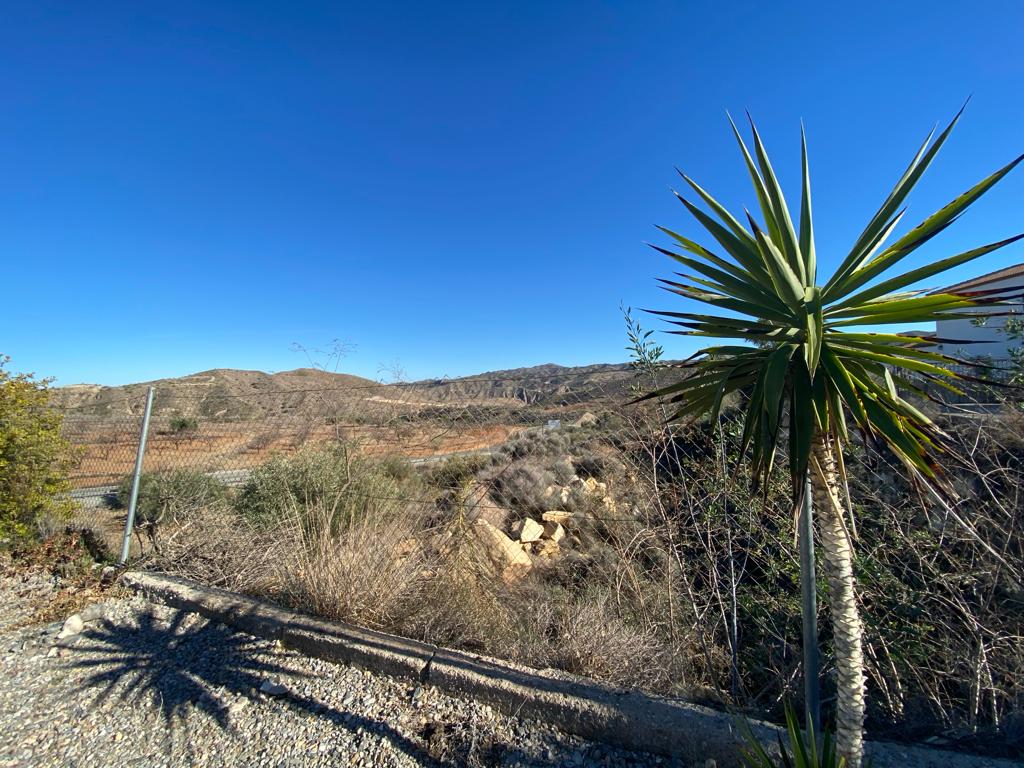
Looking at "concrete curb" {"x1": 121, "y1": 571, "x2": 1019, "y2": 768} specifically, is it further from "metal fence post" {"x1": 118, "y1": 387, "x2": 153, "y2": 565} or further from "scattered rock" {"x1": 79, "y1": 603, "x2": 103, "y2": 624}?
"metal fence post" {"x1": 118, "y1": 387, "x2": 153, "y2": 565}

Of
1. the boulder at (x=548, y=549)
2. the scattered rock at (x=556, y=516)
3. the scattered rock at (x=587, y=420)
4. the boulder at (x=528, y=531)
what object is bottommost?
the boulder at (x=548, y=549)

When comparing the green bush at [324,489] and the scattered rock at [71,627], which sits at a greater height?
the green bush at [324,489]

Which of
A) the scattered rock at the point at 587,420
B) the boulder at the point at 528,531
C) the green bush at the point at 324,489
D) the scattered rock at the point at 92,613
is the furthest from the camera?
the boulder at the point at 528,531

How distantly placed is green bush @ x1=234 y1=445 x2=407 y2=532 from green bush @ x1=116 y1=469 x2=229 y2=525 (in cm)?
38

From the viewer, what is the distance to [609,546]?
3930 mm

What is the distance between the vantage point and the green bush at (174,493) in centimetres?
562

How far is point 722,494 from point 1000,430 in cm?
154

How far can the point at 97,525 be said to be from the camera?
20.2 feet

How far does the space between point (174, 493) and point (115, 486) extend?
3331 mm

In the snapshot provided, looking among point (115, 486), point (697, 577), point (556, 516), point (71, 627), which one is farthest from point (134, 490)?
point (697, 577)

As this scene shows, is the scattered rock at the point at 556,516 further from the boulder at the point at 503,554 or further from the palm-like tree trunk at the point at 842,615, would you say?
the palm-like tree trunk at the point at 842,615

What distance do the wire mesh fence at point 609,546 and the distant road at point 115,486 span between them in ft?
0.33

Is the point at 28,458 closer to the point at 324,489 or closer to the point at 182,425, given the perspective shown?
the point at 182,425

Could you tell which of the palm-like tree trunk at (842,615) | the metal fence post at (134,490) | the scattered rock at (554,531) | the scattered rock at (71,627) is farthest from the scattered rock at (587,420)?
the metal fence post at (134,490)
